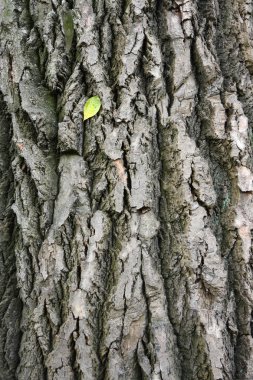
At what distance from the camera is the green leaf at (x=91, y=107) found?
158cm

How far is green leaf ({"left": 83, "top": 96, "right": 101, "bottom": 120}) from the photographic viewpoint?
5.18ft

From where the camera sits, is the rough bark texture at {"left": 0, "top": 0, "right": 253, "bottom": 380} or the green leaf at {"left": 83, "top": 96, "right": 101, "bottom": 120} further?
the green leaf at {"left": 83, "top": 96, "right": 101, "bottom": 120}

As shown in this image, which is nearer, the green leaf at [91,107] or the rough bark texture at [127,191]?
the rough bark texture at [127,191]

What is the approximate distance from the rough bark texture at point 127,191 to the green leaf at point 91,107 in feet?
0.09

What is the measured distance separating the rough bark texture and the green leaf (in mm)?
28

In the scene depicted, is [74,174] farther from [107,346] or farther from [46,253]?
[107,346]

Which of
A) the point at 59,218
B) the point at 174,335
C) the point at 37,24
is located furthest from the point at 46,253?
the point at 37,24

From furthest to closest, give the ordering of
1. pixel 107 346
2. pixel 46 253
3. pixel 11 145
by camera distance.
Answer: pixel 11 145
pixel 46 253
pixel 107 346

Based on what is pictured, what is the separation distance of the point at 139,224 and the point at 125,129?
37 cm

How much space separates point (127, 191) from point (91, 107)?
37 cm

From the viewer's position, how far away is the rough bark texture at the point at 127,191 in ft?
4.65

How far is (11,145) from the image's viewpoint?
1696mm

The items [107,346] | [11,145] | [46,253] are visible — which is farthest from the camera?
[11,145]

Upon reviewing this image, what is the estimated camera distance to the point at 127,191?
1491 millimetres
